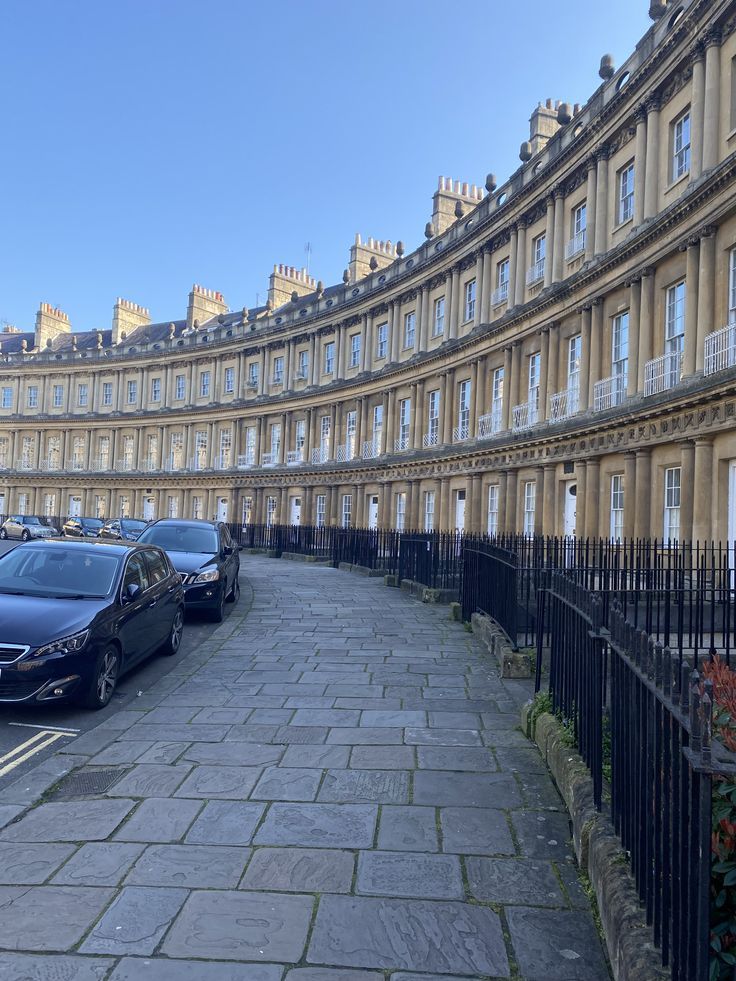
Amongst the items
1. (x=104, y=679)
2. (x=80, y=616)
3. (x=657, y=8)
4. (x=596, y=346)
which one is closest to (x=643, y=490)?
(x=596, y=346)

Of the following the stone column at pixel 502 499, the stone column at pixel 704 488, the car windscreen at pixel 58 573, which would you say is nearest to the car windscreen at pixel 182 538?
the car windscreen at pixel 58 573

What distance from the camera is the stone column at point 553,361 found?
2255cm

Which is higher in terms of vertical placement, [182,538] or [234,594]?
[182,538]

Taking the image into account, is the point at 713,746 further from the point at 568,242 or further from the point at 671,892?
the point at 568,242

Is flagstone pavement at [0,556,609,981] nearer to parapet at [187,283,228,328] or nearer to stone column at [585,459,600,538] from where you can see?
stone column at [585,459,600,538]

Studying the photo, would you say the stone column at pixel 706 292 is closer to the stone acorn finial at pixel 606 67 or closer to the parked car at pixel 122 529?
the stone acorn finial at pixel 606 67

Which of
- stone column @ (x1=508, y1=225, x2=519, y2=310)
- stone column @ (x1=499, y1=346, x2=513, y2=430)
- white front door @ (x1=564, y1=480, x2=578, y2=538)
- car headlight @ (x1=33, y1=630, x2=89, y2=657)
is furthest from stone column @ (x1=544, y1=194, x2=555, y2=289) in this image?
car headlight @ (x1=33, y1=630, x2=89, y2=657)

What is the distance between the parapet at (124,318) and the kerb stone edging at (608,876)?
57531 millimetres

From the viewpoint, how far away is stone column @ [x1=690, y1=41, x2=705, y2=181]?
16.1m

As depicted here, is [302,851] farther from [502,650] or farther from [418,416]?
[418,416]

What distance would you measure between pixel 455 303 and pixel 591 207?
359 inches

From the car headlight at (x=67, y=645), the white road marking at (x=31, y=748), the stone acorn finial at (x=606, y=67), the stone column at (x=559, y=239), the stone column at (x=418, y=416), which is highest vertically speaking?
the stone acorn finial at (x=606, y=67)

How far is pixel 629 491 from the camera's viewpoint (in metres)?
17.9

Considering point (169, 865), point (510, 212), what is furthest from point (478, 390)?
point (169, 865)
